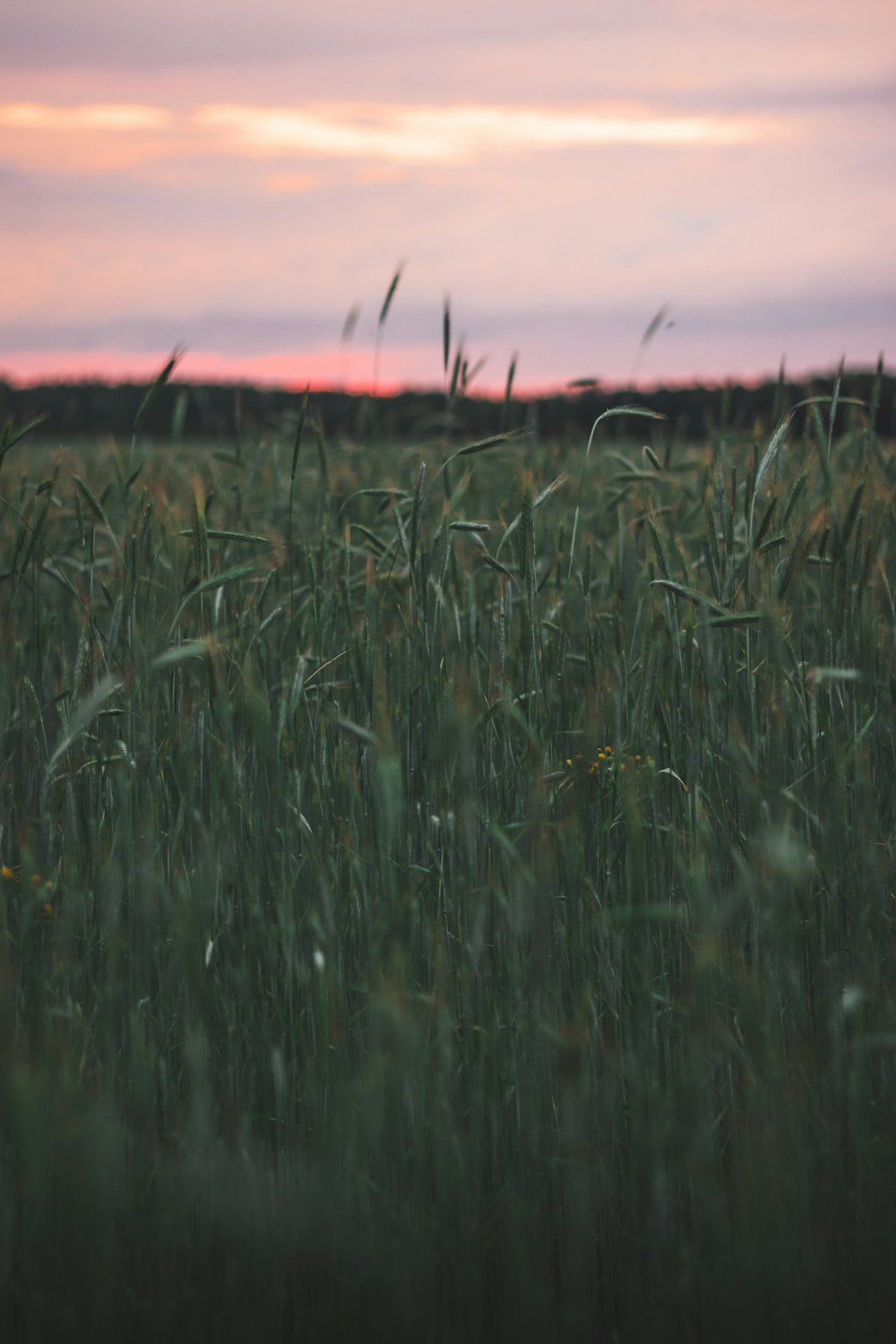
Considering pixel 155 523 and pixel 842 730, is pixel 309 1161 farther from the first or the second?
pixel 155 523

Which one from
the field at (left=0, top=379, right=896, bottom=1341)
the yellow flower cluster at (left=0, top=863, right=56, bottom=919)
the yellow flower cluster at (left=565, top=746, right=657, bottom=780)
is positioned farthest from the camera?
the yellow flower cluster at (left=565, top=746, right=657, bottom=780)

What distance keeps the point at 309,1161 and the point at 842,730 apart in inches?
44.8

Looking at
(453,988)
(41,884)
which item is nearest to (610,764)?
(453,988)

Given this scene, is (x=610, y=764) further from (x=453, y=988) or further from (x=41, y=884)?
(x=41, y=884)

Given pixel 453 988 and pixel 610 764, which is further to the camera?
pixel 610 764

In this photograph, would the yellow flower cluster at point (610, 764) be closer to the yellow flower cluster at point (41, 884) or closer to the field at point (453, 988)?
the field at point (453, 988)

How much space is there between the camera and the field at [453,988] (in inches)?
45.1

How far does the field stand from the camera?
1146 millimetres

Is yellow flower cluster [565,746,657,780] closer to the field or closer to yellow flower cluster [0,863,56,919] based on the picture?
the field


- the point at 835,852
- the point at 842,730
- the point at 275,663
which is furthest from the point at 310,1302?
the point at 275,663

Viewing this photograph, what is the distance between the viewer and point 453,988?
150 cm

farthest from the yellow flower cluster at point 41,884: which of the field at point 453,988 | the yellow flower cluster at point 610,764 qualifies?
the yellow flower cluster at point 610,764

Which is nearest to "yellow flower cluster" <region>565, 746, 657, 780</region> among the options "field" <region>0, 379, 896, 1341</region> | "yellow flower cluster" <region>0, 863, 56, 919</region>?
"field" <region>0, 379, 896, 1341</region>

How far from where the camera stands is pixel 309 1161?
133 cm
